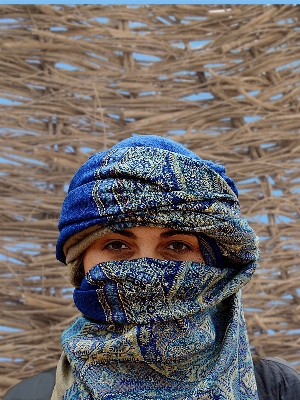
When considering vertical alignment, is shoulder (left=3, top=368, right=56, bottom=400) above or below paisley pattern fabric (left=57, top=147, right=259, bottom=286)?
below

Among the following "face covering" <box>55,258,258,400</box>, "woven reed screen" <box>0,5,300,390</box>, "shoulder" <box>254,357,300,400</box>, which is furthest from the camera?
"woven reed screen" <box>0,5,300,390</box>

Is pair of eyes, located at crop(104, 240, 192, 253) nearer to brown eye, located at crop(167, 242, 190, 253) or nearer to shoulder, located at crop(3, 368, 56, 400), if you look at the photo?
brown eye, located at crop(167, 242, 190, 253)

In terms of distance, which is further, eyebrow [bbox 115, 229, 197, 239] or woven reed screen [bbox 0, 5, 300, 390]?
woven reed screen [bbox 0, 5, 300, 390]

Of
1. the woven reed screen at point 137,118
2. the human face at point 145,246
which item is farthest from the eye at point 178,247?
the woven reed screen at point 137,118

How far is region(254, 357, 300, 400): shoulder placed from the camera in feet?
4.47

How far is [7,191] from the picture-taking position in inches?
94.3

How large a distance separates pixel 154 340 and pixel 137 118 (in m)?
1.45

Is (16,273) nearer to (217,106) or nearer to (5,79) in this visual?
(5,79)

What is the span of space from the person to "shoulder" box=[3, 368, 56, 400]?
169 mm

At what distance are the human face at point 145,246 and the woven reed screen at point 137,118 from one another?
1.13 metres

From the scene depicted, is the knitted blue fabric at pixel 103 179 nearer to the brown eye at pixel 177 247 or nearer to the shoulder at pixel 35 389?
the brown eye at pixel 177 247

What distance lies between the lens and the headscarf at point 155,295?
47.0 inches

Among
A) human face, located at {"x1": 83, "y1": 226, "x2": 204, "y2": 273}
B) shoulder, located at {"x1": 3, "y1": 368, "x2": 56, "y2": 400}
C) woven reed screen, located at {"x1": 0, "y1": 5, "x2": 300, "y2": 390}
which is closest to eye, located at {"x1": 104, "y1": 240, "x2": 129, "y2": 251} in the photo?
human face, located at {"x1": 83, "y1": 226, "x2": 204, "y2": 273}

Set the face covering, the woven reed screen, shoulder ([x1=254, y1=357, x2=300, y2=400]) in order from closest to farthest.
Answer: the face covering → shoulder ([x1=254, y1=357, x2=300, y2=400]) → the woven reed screen
